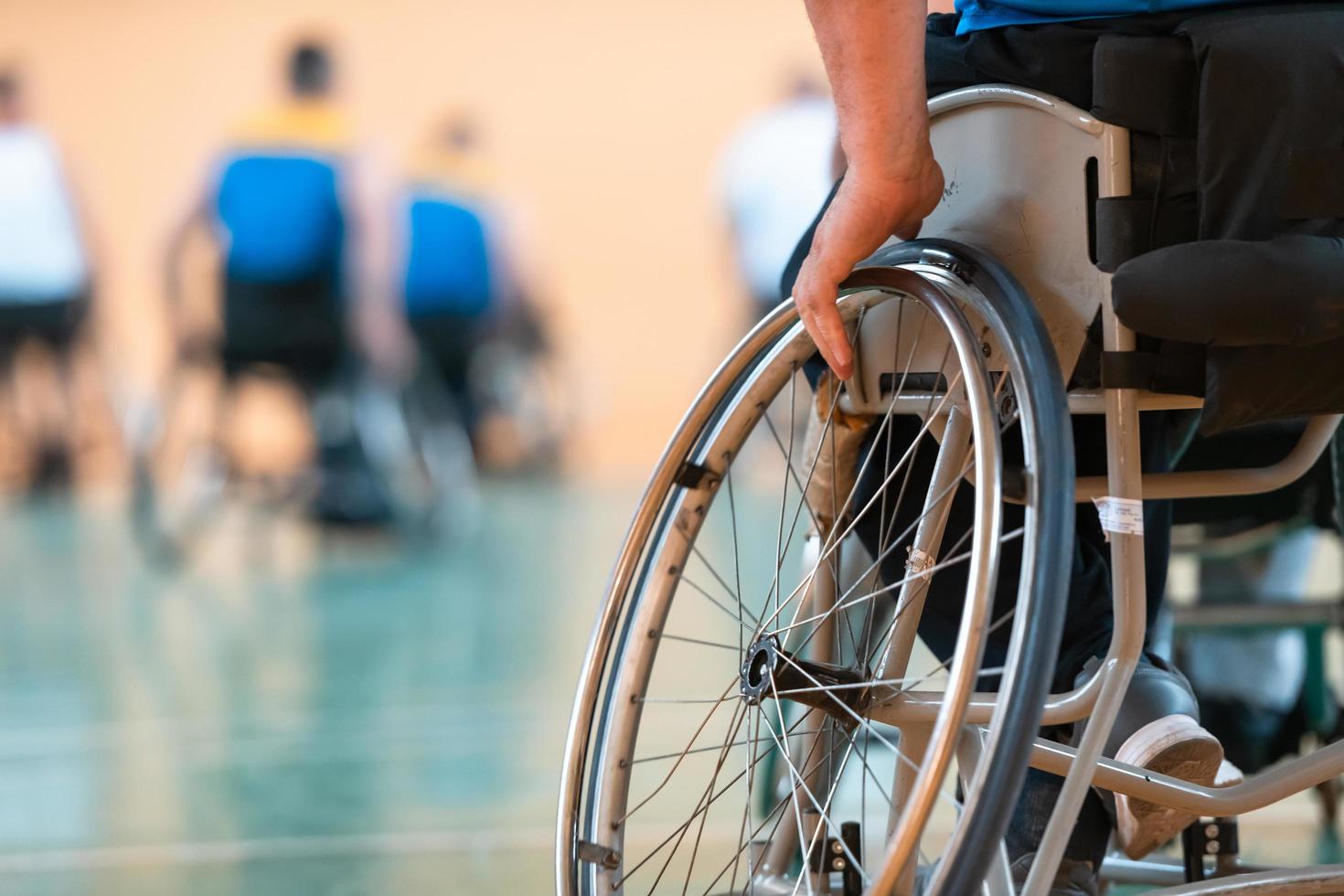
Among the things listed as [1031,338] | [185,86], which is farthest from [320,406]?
[185,86]

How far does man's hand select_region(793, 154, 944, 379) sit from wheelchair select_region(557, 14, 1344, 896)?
0.12ft

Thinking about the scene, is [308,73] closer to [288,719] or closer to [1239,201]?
[288,719]

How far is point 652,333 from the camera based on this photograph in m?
9.27

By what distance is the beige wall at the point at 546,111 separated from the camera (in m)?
9.21

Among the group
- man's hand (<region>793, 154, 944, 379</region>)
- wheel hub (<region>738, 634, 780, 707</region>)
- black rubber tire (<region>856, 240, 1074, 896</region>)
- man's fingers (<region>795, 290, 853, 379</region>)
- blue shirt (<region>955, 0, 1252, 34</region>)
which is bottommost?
wheel hub (<region>738, 634, 780, 707</region>)

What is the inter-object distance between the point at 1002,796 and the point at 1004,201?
39cm

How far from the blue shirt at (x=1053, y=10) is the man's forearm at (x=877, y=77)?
0.30ft

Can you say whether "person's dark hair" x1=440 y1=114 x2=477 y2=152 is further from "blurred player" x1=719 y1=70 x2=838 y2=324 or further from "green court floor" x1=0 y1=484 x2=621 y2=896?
"green court floor" x1=0 y1=484 x2=621 y2=896

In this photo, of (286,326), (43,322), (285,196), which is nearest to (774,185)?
(285,196)

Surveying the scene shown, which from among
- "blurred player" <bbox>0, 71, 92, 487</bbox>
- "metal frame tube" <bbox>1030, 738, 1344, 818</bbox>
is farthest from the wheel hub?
"blurred player" <bbox>0, 71, 92, 487</bbox>

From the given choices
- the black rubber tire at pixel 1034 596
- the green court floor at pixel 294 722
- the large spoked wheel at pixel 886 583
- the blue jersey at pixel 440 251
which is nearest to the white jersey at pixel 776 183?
the blue jersey at pixel 440 251

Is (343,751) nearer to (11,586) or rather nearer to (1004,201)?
(1004,201)

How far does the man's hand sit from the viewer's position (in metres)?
→ 0.92

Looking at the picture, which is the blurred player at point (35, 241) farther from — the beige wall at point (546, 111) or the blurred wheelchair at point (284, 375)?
the beige wall at point (546, 111)
